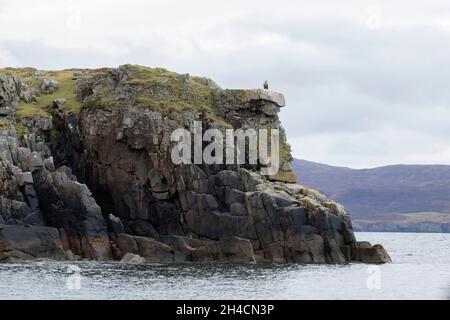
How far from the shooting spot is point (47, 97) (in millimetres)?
145625

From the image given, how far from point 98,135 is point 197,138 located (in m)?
14.1

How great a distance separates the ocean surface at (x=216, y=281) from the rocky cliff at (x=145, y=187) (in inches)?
248

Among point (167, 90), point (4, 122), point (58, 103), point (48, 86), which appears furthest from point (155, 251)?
point (48, 86)

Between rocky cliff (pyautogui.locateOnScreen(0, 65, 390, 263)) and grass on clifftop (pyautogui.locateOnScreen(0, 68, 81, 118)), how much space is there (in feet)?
1.13

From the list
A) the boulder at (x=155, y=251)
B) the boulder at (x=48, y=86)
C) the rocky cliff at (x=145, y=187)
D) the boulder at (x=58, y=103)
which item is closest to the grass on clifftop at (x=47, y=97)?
the rocky cliff at (x=145, y=187)

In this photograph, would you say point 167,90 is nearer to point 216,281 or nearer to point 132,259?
point 132,259

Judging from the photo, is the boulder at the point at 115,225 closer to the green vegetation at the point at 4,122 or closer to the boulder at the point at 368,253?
the green vegetation at the point at 4,122

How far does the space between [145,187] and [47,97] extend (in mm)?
27281

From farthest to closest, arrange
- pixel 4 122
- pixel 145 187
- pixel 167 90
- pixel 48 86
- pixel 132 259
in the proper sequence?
1. pixel 48 86
2. pixel 167 90
3. pixel 4 122
4. pixel 145 187
5. pixel 132 259

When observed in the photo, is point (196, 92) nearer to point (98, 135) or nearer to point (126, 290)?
point (98, 135)

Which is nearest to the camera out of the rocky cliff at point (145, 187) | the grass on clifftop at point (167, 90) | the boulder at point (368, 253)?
the rocky cliff at point (145, 187)

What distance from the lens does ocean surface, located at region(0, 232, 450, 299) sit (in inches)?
3177

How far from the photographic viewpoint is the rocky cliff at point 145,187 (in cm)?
11856

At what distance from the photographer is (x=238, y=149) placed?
13088 cm
